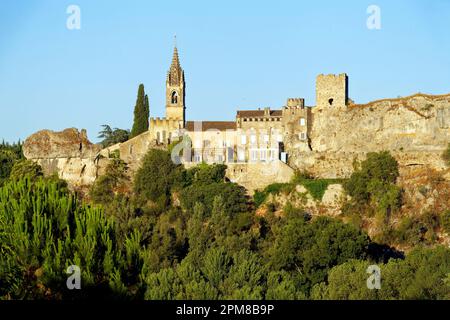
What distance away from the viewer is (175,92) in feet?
249

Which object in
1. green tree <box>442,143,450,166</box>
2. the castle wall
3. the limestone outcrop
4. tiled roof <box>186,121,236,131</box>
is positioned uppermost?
the castle wall

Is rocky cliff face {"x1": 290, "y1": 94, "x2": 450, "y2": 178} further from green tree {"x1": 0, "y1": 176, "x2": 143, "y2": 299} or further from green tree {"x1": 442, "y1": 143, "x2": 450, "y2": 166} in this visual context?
green tree {"x1": 0, "y1": 176, "x2": 143, "y2": 299}

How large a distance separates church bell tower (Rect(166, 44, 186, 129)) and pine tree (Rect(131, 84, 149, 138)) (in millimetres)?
2860

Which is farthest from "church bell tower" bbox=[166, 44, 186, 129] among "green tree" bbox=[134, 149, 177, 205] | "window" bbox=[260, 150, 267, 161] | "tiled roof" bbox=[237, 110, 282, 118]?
"green tree" bbox=[134, 149, 177, 205]

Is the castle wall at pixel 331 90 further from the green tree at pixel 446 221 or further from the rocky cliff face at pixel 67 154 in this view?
the rocky cliff face at pixel 67 154

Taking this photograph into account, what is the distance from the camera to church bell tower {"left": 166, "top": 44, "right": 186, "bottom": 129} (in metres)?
74.8

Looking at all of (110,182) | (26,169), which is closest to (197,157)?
(110,182)

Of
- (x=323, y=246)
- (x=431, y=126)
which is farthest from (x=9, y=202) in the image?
(x=431, y=126)

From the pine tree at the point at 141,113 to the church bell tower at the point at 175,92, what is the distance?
2860 millimetres

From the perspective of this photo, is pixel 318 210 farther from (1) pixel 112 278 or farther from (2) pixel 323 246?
(1) pixel 112 278

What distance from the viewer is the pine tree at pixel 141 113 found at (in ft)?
256

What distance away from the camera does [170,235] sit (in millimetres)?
58188
